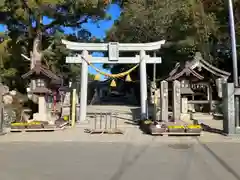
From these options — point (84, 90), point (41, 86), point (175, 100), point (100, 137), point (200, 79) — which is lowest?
point (100, 137)

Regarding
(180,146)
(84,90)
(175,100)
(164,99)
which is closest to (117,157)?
(180,146)

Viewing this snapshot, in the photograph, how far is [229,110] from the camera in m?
13.9

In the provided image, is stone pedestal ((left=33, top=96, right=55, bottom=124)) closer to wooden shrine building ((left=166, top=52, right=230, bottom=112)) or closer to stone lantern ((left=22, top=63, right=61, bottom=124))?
stone lantern ((left=22, top=63, right=61, bottom=124))

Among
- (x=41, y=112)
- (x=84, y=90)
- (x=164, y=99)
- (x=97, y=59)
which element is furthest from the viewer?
(x=97, y=59)

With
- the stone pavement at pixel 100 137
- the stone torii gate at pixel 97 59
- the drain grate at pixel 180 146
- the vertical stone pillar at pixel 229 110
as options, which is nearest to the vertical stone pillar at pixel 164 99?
the stone pavement at pixel 100 137

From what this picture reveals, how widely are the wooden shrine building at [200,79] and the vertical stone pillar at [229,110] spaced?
6.64 meters

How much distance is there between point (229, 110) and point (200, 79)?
9104mm

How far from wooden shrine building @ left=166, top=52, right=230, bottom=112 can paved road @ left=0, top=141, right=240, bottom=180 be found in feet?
34.5

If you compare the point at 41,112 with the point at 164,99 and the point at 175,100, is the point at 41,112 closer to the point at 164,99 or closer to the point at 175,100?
the point at 164,99

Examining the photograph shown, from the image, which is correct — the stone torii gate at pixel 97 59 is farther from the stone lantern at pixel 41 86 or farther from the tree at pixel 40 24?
the tree at pixel 40 24

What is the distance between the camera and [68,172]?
7414mm

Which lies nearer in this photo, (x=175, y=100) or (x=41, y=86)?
(x=175, y=100)

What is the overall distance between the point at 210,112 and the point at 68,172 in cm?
1852

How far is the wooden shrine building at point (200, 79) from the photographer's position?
22094 millimetres
